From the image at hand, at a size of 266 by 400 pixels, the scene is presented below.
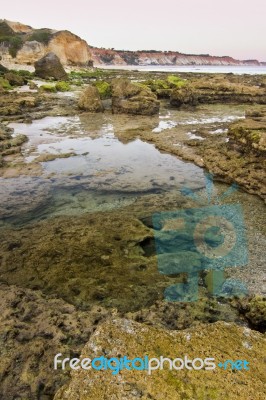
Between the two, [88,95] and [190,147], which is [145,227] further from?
[88,95]

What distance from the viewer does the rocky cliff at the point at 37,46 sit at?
60.3m

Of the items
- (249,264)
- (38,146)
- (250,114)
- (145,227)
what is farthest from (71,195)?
(250,114)

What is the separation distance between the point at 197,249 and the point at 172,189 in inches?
113

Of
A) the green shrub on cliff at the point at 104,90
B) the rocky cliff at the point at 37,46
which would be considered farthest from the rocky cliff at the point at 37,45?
the green shrub on cliff at the point at 104,90

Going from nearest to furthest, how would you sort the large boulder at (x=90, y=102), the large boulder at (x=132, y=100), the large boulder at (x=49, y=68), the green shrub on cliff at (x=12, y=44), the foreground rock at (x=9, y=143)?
the foreground rock at (x=9, y=143)
the large boulder at (x=132, y=100)
the large boulder at (x=90, y=102)
the large boulder at (x=49, y=68)
the green shrub on cliff at (x=12, y=44)

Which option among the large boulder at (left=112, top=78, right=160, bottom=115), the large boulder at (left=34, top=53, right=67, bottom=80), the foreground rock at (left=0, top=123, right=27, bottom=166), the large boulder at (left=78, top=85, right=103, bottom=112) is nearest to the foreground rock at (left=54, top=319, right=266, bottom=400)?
the foreground rock at (left=0, top=123, right=27, bottom=166)

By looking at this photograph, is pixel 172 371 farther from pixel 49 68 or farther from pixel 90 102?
pixel 49 68

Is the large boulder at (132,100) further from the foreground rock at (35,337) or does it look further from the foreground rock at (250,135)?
the foreground rock at (35,337)

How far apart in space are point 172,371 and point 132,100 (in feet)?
59.7

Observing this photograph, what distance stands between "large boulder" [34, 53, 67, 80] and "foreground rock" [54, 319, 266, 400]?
4173cm

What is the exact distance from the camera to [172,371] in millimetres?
2191

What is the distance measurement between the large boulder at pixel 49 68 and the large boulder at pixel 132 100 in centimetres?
2266

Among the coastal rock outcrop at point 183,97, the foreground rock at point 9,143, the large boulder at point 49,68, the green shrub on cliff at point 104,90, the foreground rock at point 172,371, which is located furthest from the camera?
the large boulder at point 49,68

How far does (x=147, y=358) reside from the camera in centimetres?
227
